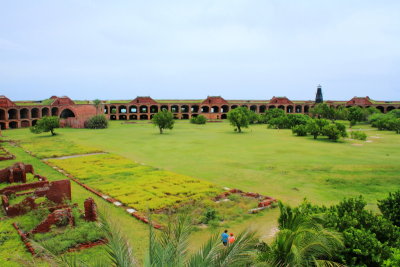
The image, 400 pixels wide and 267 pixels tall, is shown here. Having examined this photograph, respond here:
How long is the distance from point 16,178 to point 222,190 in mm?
11478

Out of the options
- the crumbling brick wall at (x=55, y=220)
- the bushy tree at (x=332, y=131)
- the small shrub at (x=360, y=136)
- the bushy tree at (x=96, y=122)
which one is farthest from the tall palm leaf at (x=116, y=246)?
the bushy tree at (x=96, y=122)

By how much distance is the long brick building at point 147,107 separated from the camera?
51.4 m

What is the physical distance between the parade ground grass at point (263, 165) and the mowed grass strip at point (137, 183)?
93cm

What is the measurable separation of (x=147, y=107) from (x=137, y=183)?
50.8 metres

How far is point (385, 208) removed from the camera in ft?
29.2

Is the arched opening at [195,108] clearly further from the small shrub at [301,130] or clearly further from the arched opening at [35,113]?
the small shrub at [301,130]

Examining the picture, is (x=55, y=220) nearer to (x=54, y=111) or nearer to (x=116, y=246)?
(x=116, y=246)

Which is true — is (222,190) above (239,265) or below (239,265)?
below

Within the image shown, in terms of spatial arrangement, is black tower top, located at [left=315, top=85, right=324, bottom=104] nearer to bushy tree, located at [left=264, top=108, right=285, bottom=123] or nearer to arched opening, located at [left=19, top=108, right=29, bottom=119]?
bushy tree, located at [left=264, top=108, right=285, bottom=123]

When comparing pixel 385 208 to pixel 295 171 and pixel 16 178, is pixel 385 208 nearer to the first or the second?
pixel 295 171

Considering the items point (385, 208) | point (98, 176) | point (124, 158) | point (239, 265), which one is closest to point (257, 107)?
point (124, 158)

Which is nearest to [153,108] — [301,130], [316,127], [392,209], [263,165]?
[301,130]

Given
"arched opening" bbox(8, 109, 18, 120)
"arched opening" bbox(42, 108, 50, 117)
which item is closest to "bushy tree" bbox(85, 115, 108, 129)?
"arched opening" bbox(42, 108, 50, 117)

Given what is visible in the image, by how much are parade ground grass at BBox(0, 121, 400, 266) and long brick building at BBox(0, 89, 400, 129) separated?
22.0 m
